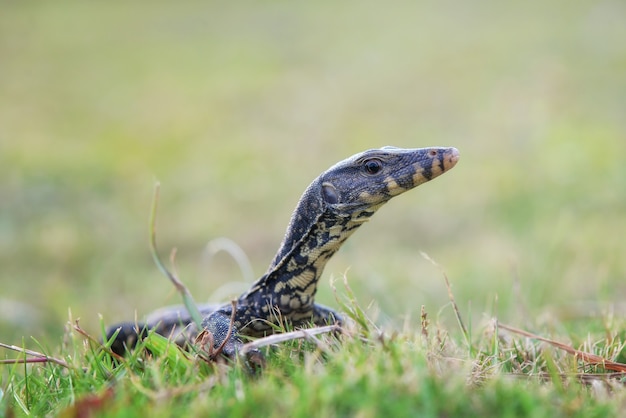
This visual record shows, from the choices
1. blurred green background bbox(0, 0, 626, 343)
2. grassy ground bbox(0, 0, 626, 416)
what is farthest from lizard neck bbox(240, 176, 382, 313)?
grassy ground bbox(0, 0, 626, 416)

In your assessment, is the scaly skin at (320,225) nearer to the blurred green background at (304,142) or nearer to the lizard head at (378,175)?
the lizard head at (378,175)

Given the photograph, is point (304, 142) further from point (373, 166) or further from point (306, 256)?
point (373, 166)

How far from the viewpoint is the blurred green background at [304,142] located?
10828 mm

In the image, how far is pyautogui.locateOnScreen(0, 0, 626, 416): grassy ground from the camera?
376cm

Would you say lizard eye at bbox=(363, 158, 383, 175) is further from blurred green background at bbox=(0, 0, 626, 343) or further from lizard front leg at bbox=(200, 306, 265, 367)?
lizard front leg at bbox=(200, 306, 265, 367)

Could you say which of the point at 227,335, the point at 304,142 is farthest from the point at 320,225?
the point at 304,142

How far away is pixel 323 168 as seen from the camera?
16500 mm

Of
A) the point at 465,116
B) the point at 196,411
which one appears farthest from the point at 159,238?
the point at 196,411

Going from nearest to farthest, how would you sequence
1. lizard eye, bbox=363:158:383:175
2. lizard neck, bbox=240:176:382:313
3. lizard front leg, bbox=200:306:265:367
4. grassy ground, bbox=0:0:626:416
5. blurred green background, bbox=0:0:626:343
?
grassy ground, bbox=0:0:626:416, lizard front leg, bbox=200:306:265:367, lizard eye, bbox=363:158:383:175, lizard neck, bbox=240:176:382:313, blurred green background, bbox=0:0:626:343

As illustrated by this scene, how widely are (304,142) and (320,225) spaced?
43.7ft

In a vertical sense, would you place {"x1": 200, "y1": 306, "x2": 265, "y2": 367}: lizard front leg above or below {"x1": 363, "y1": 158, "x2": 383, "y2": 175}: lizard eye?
below

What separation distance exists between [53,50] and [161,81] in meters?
5.38

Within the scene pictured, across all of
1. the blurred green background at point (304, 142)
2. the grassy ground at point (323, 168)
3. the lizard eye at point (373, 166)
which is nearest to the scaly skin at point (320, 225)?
the lizard eye at point (373, 166)

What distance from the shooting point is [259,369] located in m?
3.85
